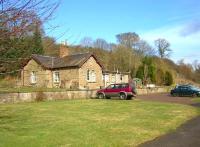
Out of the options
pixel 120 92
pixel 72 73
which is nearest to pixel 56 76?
pixel 72 73

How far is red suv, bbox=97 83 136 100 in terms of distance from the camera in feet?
129

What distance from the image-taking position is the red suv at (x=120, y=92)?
129ft

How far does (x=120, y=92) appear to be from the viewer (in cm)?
3981

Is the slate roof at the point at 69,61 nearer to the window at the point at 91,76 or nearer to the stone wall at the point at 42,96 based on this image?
the window at the point at 91,76

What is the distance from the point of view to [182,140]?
535 inches

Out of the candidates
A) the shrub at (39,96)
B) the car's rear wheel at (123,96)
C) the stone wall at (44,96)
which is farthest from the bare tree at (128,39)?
the shrub at (39,96)

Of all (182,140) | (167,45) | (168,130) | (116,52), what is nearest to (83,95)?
(168,130)

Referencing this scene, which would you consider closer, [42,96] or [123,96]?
[42,96]

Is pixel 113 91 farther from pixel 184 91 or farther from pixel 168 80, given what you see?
pixel 168 80

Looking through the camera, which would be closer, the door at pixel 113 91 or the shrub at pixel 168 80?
the door at pixel 113 91

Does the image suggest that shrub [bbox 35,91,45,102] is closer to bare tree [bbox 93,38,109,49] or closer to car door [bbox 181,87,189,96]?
car door [bbox 181,87,189,96]

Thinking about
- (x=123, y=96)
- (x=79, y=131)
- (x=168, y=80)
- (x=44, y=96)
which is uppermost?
(x=168, y=80)

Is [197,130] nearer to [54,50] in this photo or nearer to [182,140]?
[182,140]

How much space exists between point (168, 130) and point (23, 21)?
8762 millimetres
